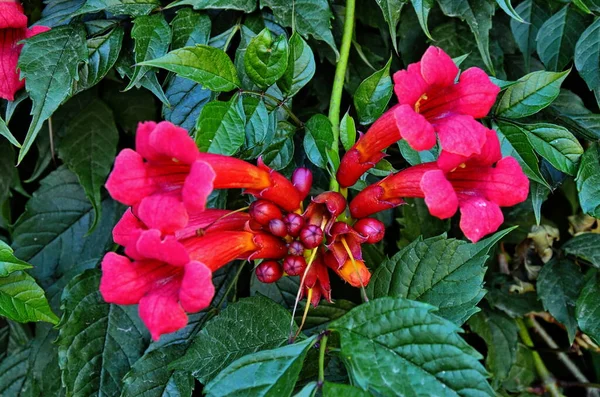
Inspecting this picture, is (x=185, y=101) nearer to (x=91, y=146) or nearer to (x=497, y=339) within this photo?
(x=91, y=146)

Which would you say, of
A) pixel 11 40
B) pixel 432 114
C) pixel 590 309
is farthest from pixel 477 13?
pixel 11 40

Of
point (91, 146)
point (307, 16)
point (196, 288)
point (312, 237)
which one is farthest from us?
point (91, 146)

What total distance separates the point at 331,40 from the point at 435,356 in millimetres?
801

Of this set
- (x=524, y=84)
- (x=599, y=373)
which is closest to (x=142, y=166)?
(x=524, y=84)

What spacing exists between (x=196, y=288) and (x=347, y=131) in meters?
0.52

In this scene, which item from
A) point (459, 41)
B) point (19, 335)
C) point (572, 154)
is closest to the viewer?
point (572, 154)

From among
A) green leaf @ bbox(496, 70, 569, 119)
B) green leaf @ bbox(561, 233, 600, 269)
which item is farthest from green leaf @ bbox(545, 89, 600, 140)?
green leaf @ bbox(561, 233, 600, 269)

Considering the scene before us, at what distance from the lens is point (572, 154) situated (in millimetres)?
1440

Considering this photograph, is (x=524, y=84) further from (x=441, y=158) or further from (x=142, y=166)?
(x=142, y=166)

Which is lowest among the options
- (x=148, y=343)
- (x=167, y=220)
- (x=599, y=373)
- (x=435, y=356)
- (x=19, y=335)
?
(x=599, y=373)

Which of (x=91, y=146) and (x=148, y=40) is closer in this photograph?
(x=148, y=40)

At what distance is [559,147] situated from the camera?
4.74 ft

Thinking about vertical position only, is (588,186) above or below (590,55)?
below

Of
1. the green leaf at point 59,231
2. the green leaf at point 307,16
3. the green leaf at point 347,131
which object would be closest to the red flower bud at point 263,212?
the green leaf at point 347,131
